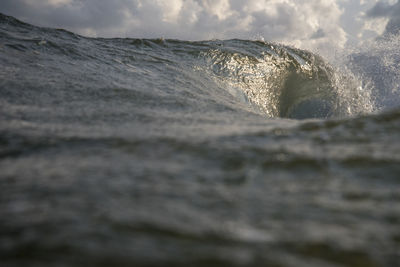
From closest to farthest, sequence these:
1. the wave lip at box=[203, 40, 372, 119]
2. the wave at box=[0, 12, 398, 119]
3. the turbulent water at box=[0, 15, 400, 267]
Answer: the turbulent water at box=[0, 15, 400, 267] → the wave at box=[0, 12, 398, 119] → the wave lip at box=[203, 40, 372, 119]

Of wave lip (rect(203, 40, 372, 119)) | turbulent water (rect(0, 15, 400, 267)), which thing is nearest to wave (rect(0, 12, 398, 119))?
wave lip (rect(203, 40, 372, 119))

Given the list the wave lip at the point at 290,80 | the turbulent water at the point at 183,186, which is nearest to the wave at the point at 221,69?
the wave lip at the point at 290,80

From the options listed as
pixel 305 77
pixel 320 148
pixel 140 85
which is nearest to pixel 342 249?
pixel 320 148

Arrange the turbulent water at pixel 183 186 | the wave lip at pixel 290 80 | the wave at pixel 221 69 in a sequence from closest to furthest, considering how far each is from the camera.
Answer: the turbulent water at pixel 183 186 → the wave at pixel 221 69 → the wave lip at pixel 290 80

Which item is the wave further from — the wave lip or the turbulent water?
the turbulent water

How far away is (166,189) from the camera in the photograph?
118 cm

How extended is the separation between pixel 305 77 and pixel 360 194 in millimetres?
8284

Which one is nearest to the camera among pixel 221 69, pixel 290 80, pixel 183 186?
pixel 183 186

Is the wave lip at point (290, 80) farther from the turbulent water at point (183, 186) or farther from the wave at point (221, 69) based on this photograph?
the turbulent water at point (183, 186)

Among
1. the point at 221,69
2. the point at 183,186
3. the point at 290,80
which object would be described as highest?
the point at 290,80

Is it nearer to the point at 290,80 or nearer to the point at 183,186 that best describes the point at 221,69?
the point at 290,80

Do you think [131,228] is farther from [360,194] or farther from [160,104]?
[160,104]

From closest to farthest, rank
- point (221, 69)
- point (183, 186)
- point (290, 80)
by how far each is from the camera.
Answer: point (183, 186) < point (221, 69) < point (290, 80)

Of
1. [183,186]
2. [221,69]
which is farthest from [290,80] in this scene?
[183,186]
